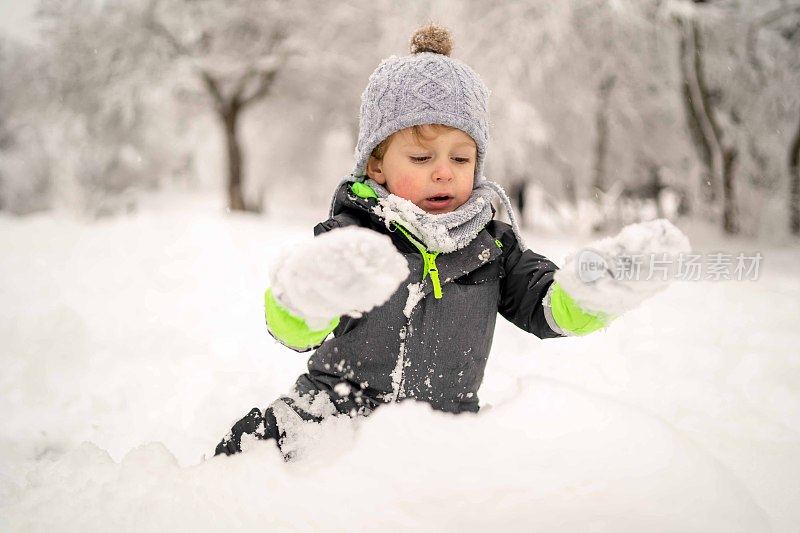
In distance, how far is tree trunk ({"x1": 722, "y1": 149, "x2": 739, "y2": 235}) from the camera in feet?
32.0

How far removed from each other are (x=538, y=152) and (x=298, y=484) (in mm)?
14624

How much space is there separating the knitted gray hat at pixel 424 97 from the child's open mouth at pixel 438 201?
256 mm

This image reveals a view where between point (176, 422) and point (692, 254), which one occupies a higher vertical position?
point (692, 254)

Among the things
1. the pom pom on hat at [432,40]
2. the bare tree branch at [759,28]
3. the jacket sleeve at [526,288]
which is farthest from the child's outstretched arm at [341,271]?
the bare tree branch at [759,28]

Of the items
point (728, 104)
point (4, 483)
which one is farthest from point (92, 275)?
point (728, 104)

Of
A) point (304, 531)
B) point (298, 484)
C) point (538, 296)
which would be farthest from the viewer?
point (538, 296)

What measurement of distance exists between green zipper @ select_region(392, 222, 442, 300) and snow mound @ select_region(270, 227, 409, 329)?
1.89 feet

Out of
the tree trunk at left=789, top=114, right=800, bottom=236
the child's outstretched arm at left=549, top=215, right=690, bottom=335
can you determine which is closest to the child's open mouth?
the child's outstretched arm at left=549, top=215, right=690, bottom=335

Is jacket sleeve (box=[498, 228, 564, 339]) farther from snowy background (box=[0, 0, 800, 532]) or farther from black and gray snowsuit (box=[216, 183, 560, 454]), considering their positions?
snowy background (box=[0, 0, 800, 532])

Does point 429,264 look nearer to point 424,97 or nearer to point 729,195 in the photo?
point 424,97

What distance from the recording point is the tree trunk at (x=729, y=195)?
9.75 metres

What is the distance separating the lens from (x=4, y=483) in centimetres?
168

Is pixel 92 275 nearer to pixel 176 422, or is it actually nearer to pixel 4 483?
pixel 176 422

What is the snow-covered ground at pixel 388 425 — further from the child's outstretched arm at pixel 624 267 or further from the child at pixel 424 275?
the child's outstretched arm at pixel 624 267
